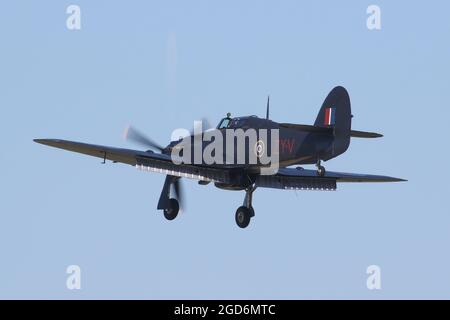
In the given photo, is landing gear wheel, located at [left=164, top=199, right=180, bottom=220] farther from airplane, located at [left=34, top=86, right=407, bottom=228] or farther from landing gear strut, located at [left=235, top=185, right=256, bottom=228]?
landing gear strut, located at [left=235, top=185, right=256, bottom=228]


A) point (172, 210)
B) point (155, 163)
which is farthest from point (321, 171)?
point (172, 210)

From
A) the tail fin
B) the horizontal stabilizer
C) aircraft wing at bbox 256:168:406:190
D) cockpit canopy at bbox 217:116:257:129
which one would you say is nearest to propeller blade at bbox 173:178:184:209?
aircraft wing at bbox 256:168:406:190

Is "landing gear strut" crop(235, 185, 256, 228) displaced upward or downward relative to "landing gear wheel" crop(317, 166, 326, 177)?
downward

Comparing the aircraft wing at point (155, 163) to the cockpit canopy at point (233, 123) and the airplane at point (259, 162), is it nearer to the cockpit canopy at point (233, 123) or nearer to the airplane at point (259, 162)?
the airplane at point (259, 162)

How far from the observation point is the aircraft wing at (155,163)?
3384cm

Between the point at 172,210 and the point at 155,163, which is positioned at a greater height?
the point at 155,163

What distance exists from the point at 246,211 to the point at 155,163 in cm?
313

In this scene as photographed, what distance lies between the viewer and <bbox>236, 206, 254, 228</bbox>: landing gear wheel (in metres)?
33.8

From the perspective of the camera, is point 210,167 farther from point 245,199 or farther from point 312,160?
point 312,160

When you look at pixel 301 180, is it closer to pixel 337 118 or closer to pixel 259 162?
pixel 259 162

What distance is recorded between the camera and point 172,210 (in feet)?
122
